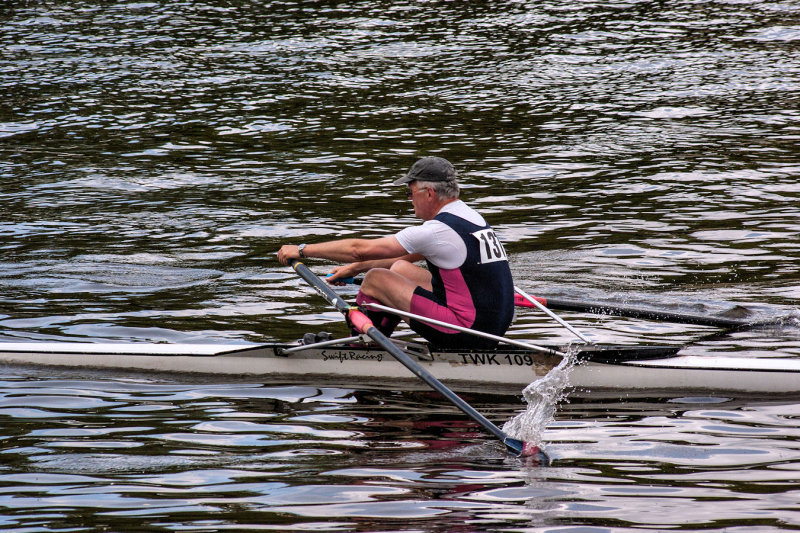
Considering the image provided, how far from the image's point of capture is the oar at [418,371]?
6.43m

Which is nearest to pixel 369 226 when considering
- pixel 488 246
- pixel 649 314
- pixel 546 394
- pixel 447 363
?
pixel 649 314

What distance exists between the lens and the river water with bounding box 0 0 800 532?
588cm

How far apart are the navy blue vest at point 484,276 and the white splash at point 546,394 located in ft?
1.79

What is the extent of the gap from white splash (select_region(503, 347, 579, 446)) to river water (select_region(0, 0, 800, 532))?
110 millimetres

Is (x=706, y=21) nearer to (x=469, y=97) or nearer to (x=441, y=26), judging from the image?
(x=441, y=26)

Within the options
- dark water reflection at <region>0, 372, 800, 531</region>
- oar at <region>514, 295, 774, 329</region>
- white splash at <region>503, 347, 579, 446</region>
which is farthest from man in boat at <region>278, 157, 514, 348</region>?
oar at <region>514, 295, 774, 329</region>

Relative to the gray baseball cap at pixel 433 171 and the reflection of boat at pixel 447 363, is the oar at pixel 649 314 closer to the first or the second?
the reflection of boat at pixel 447 363

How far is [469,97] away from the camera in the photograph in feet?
68.6

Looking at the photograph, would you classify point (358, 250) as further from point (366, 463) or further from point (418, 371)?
point (366, 463)

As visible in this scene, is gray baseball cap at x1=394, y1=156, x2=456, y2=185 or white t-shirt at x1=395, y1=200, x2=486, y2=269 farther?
gray baseball cap at x1=394, y1=156, x2=456, y2=185

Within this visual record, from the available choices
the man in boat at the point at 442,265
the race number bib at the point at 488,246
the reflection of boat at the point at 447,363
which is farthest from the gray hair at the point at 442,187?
the reflection of boat at the point at 447,363

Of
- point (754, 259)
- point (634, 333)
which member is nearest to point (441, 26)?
point (754, 259)

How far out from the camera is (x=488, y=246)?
773cm

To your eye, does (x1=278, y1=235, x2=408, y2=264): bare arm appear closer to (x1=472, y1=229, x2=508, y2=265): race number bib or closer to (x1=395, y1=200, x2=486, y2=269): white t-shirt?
(x1=395, y1=200, x2=486, y2=269): white t-shirt
